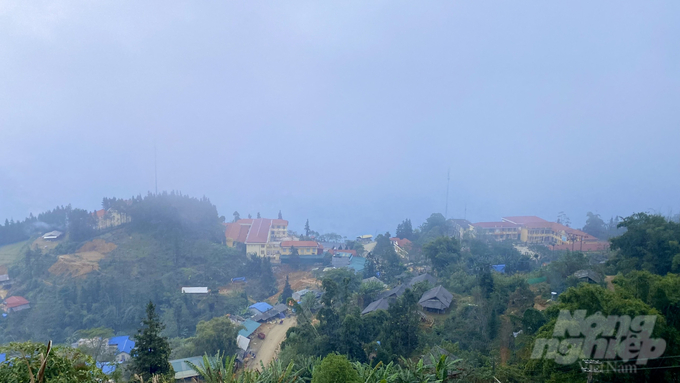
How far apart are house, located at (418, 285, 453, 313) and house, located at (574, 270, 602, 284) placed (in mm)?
5027

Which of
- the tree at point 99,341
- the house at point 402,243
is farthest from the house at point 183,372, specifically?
the house at point 402,243

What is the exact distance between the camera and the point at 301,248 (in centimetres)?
3253

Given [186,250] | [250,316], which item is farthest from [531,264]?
[186,250]

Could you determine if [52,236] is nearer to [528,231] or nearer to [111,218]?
[111,218]

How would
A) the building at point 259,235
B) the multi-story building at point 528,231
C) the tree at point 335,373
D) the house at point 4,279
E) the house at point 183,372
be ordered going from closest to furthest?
1. the tree at point 335,373
2. the house at point 183,372
3. the house at point 4,279
4. the multi-story building at point 528,231
5. the building at point 259,235

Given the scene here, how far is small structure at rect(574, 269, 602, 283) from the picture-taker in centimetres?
1426

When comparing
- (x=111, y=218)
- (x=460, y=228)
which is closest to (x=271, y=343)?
(x=111, y=218)

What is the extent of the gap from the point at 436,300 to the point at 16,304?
24.9 meters

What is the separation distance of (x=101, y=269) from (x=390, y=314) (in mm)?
22400

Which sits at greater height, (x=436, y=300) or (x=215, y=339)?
(x=436, y=300)

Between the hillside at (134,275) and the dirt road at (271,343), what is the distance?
13.2 ft

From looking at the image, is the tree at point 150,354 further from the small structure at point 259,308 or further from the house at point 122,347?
the small structure at point 259,308

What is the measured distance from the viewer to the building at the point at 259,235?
32219 mm

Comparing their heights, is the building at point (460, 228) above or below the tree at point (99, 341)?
above
